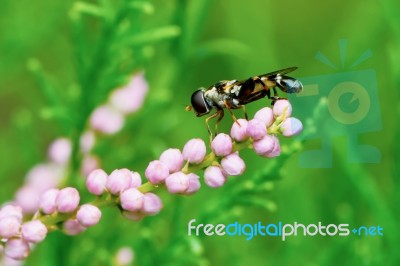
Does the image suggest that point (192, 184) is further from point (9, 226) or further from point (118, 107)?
point (118, 107)

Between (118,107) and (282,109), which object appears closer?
Answer: (282,109)

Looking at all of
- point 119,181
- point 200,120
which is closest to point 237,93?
point 119,181

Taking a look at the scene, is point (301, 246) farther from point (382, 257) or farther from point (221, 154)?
point (221, 154)

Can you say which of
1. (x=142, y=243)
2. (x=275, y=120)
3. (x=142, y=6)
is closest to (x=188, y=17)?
(x=142, y=6)

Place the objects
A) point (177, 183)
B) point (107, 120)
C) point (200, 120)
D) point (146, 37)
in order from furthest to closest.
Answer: point (200, 120) → point (107, 120) → point (146, 37) → point (177, 183)

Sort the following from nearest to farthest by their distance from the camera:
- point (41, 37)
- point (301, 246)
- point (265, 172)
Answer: point (265, 172), point (301, 246), point (41, 37)

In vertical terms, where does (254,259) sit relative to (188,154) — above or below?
above

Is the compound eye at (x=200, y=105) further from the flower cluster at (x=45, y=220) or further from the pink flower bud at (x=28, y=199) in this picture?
the pink flower bud at (x=28, y=199)

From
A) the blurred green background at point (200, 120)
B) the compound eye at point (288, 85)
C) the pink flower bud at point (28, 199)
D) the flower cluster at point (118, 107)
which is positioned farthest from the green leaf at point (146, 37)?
the compound eye at point (288, 85)
